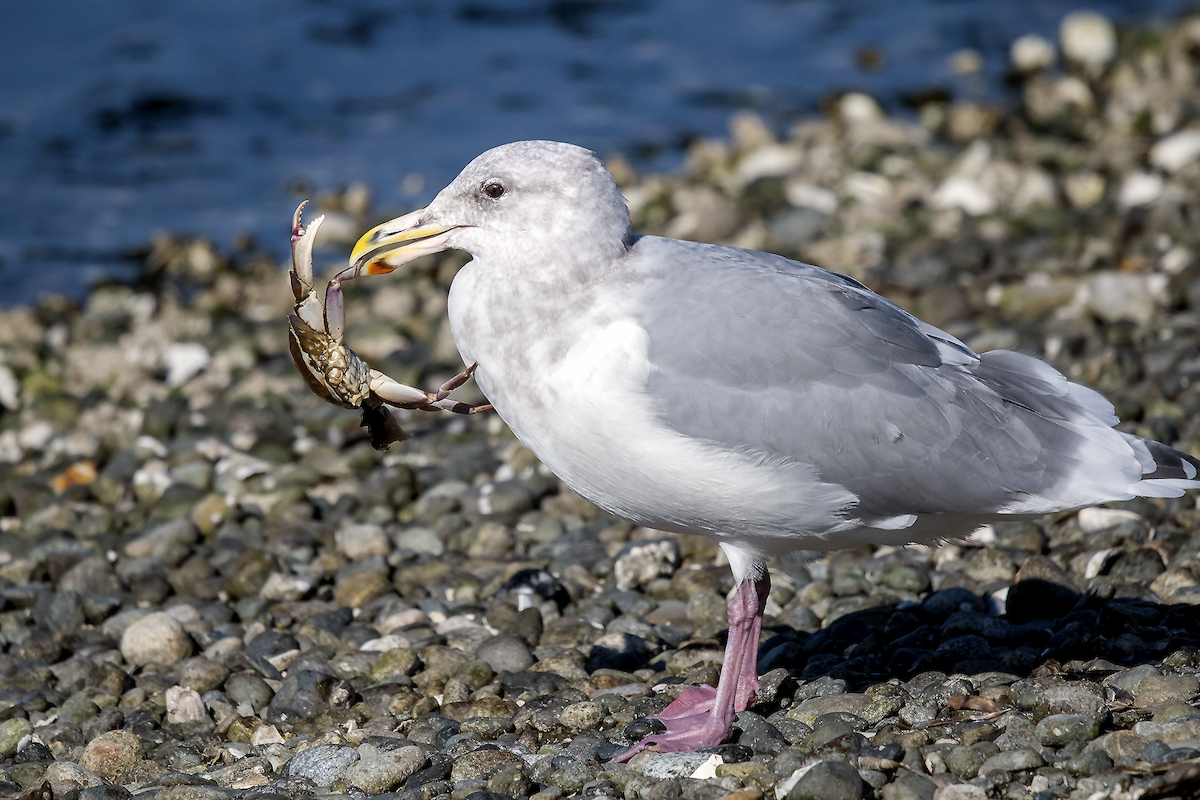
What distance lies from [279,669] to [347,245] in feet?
22.1

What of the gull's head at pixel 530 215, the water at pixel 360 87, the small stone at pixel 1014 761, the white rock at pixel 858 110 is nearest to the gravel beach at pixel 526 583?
the small stone at pixel 1014 761

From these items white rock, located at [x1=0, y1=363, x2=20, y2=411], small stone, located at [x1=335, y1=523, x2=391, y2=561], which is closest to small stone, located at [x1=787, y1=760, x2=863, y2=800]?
small stone, located at [x1=335, y1=523, x2=391, y2=561]

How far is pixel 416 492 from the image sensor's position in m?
6.93

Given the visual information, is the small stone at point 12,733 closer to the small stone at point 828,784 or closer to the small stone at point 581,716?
the small stone at point 581,716

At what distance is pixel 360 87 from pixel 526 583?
1122cm

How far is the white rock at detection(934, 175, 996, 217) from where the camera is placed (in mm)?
9938

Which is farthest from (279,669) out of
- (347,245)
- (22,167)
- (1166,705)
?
(22,167)

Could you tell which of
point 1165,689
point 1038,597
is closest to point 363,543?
point 1038,597

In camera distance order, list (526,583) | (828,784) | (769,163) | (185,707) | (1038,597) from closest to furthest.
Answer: (828,784), (185,707), (1038,597), (526,583), (769,163)

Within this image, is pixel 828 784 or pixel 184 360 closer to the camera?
pixel 828 784

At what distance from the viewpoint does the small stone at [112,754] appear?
4516 millimetres

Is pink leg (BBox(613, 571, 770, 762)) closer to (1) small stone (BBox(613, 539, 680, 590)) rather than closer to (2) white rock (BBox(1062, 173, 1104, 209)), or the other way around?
(1) small stone (BBox(613, 539, 680, 590))

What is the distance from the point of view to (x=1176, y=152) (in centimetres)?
1010

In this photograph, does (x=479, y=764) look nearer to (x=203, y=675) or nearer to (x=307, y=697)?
(x=307, y=697)
